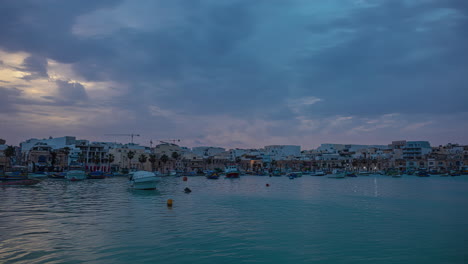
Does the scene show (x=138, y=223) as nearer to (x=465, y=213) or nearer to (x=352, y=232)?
(x=352, y=232)

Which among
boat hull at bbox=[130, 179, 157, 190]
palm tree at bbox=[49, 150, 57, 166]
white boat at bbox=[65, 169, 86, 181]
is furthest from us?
palm tree at bbox=[49, 150, 57, 166]

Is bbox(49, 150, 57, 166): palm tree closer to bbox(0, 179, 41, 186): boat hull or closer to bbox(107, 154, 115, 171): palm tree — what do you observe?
bbox(107, 154, 115, 171): palm tree

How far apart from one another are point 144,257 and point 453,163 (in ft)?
683

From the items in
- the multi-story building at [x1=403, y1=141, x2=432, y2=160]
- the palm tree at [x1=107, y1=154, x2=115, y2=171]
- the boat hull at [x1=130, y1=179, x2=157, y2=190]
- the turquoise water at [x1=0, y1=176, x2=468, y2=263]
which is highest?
the multi-story building at [x1=403, y1=141, x2=432, y2=160]

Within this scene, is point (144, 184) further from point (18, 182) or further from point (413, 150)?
point (413, 150)

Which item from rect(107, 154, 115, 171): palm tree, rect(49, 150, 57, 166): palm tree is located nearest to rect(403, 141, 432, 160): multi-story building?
rect(107, 154, 115, 171): palm tree

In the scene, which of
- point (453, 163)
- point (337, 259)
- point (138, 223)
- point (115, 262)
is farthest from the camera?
point (453, 163)

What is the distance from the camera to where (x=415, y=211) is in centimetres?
3362

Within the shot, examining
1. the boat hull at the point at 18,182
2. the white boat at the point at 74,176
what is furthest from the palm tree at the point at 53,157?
the boat hull at the point at 18,182

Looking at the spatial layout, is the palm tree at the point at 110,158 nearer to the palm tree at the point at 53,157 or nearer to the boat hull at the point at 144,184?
the palm tree at the point at 53,157

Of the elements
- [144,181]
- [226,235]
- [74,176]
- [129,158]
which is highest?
[129,158]

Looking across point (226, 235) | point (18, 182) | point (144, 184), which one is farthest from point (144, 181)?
point (226, 235)

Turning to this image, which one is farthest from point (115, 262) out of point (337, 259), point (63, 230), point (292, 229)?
point (292, 229)

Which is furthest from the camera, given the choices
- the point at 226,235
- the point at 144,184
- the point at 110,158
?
the point at 110,158
